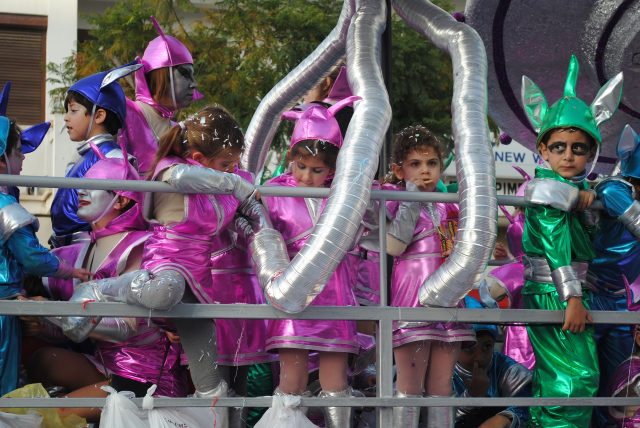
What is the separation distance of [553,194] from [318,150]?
101 centimetres

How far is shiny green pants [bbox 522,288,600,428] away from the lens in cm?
475

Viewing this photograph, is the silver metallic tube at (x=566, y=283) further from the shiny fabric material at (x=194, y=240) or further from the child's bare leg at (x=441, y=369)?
the shiny fabric material at (x=194, y=240)

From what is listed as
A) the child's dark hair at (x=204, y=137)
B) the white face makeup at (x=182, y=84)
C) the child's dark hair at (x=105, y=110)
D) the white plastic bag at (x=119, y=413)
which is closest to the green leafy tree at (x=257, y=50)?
the white face makeup at (x=182, y=84)

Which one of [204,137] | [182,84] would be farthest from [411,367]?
[182,84]

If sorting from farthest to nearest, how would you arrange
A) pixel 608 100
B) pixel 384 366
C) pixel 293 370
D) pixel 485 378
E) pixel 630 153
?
pixel 485 378 → pixel 630 153 → pixel 608 100 → pixel 293 370 → pixel 384 366

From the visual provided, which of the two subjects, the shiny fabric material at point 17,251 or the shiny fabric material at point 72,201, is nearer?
the shiny fabric material at point 17,251

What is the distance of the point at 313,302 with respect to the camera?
15.5ft

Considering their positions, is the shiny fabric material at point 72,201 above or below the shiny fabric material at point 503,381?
above

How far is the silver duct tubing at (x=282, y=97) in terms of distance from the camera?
19.7 feet

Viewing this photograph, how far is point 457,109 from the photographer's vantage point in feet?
16.3

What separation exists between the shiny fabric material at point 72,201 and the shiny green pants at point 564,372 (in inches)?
84.6

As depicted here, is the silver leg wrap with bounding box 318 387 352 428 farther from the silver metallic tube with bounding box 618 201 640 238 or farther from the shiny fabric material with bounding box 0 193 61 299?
the silver metallic tube with bounding box 618 201 640 238

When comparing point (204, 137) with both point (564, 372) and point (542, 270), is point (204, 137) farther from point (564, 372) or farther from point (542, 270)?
point (564, 372)

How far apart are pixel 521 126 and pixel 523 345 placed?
124cm
